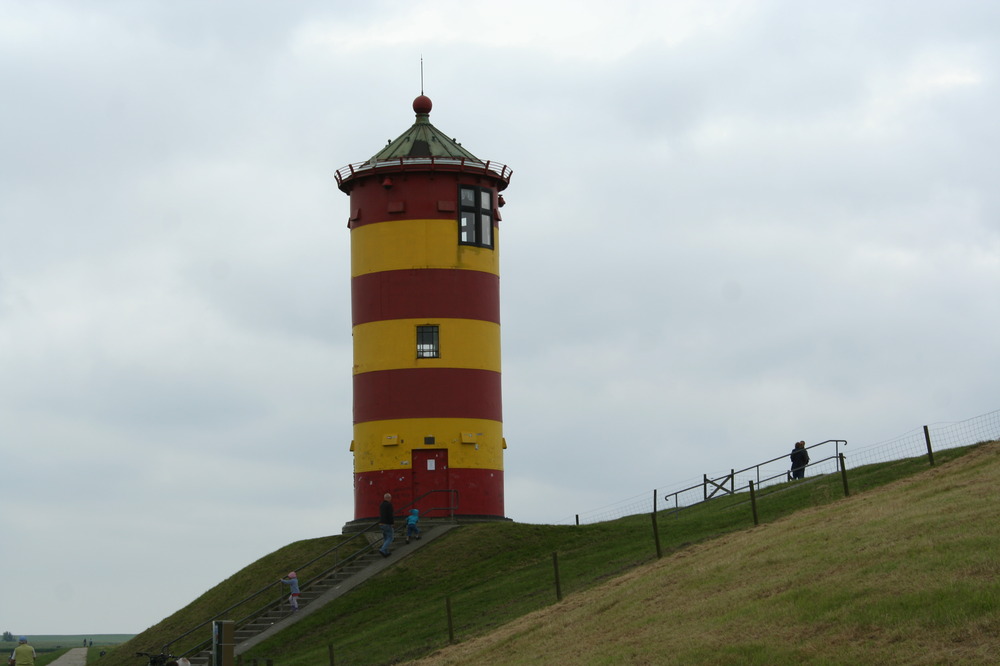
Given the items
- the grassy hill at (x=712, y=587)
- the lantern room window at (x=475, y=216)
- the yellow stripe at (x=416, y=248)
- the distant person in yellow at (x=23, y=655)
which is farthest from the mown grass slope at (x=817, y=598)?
the lantern room window at (x=475, y=216)

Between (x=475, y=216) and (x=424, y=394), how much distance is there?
19.5 ft

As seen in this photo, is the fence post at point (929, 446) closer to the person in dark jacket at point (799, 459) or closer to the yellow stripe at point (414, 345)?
the person in dark jacket at point (799, 459)

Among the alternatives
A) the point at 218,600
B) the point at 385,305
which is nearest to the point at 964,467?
the point at 385,305

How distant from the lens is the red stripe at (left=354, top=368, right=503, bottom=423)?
126 ft

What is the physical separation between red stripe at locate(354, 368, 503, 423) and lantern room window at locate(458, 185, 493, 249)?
417 cm

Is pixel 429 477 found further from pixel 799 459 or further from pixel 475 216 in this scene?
pixel 799 459

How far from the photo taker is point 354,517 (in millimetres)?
39656

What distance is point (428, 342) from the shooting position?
3906 cm

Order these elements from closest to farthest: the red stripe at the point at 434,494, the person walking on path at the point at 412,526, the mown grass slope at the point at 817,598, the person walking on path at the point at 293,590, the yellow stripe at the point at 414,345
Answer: the mown grass slope at the point at 817,598, the person walking on path at the point at 293,590, the person walking on path at the point at 412,526, the red stripe at the point at 434,494, the yellow stripe at the point at 414,345

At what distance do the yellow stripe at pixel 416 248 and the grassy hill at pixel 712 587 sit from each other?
26.6 feet

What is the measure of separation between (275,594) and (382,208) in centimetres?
1208

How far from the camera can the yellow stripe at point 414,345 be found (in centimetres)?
3878

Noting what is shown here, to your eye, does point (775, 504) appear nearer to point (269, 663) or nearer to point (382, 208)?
point (269, 663)

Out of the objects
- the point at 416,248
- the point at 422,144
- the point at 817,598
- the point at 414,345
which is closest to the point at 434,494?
the point at 414,345
